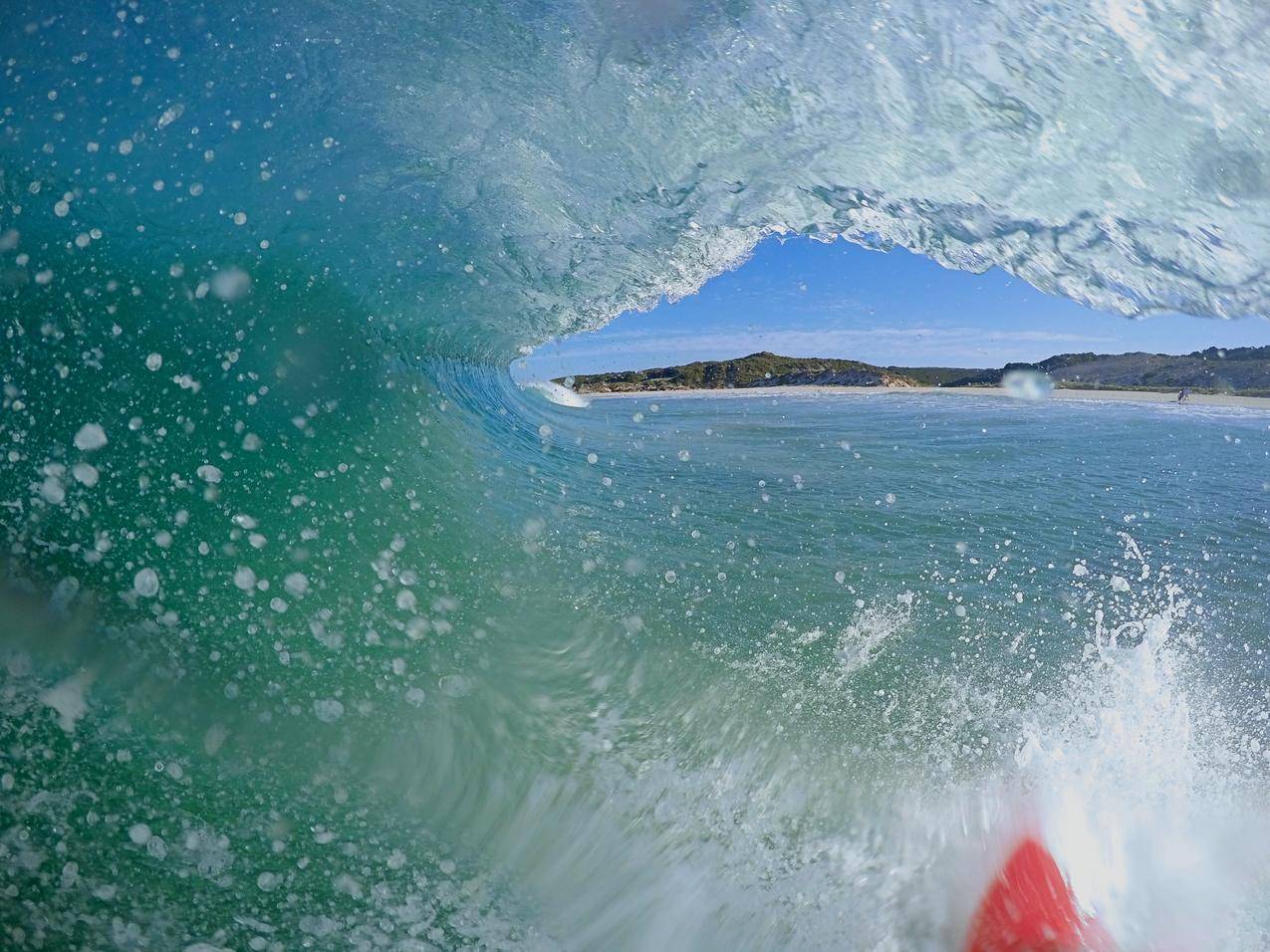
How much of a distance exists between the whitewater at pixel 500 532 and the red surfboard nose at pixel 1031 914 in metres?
0.10

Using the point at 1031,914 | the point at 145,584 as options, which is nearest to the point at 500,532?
the point at 145,584

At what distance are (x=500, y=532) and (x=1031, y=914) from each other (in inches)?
111

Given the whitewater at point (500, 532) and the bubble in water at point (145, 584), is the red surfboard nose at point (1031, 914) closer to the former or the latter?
the whitewater at point (500, 532)

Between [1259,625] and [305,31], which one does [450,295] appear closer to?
[305,31]

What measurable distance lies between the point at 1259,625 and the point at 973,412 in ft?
34.8

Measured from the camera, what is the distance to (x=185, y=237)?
11.1ft

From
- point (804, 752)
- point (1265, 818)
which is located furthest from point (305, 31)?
point (1265, 818)

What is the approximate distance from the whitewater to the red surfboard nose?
10cm

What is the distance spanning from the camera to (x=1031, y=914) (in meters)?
3.06

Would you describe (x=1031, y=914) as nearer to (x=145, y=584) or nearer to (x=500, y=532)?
(x=500, y=532)

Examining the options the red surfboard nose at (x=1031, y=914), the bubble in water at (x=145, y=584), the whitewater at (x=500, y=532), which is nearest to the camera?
the whitewater at (x=500, y=532)

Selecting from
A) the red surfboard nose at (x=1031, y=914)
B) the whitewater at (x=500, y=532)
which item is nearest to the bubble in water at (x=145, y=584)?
the whitewater at (x=500, y=532)

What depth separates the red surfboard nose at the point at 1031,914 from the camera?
295cm

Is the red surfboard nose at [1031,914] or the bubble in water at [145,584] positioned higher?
the bubble in water at [145,584]
